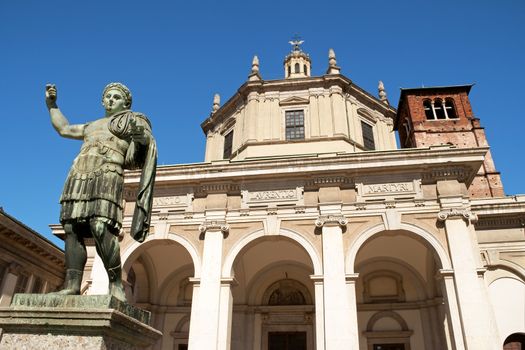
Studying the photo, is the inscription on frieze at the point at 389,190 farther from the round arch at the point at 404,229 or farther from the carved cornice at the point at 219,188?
the carved cornice at the point at 219,188

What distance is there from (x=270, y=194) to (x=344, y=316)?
4822 millimetres

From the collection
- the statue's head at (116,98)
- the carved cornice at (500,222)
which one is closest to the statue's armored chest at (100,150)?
the statue's head at (116,98)

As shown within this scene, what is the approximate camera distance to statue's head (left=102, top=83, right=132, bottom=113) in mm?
4664

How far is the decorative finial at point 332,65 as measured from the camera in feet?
70.7

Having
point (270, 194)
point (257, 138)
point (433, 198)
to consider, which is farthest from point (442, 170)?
point (257, 138)

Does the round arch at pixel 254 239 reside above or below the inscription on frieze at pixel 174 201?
below

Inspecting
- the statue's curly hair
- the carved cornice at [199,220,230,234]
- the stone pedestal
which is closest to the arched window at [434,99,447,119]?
the carved cornice at [199,220,230,234]

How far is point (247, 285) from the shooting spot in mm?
17062

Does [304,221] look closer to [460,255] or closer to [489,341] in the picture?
[460,255]

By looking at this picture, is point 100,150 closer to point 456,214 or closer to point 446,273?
point 446,273

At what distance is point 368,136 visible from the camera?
2108 cm

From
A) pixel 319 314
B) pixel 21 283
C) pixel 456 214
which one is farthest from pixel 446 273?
pixel 21 283

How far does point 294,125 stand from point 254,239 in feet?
26.1

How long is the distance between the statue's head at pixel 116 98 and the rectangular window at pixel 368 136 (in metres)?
17.1
